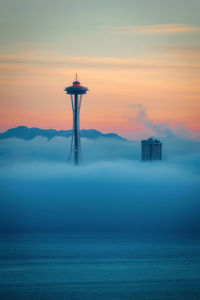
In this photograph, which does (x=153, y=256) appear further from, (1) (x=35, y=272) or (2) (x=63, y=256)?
(1) (x=35, y=272)

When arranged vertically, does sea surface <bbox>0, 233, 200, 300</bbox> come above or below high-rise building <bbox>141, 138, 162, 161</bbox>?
below

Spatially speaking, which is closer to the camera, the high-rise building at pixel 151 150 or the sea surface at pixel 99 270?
the sea surface at pixel 99 270

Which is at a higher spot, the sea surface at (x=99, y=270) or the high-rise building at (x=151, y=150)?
the high-rise building at (x=151, y=150)

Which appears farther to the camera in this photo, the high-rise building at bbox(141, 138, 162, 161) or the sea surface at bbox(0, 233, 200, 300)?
the high-rise building at bbox(141, 138, 162, 161)

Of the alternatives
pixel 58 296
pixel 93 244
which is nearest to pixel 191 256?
pixel 93 244

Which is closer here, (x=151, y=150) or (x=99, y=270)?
(x=99, y=270)
